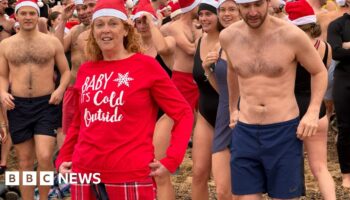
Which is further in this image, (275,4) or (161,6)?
(161,6)

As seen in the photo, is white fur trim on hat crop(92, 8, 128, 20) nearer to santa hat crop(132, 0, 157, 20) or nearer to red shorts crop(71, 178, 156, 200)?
red shorts crop(71, 178, 156, 200)

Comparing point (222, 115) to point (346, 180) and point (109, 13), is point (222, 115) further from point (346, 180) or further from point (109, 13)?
point (346, 180)

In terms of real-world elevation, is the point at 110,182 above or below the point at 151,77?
below

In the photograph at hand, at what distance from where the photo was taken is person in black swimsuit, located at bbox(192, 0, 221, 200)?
280 inches

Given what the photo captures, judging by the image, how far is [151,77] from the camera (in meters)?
4.95

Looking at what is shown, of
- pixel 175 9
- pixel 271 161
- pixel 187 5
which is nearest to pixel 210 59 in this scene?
pixel 271 161

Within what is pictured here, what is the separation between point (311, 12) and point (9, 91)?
3688 mm

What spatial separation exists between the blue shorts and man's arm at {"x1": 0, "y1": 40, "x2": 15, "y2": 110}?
3.25 m


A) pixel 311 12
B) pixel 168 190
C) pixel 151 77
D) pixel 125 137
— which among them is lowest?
pixel 168 190

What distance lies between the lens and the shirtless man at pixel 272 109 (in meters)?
5.59

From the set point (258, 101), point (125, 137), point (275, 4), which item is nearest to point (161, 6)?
point (275, 4)

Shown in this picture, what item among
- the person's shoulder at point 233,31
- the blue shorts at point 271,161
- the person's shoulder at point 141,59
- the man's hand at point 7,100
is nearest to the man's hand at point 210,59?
the person's shoulder at point 233,31

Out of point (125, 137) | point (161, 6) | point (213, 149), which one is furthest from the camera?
point (161, 6)

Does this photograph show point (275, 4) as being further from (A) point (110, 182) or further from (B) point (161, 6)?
(A) point (110, 182)
